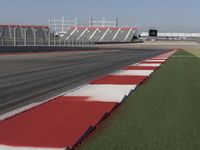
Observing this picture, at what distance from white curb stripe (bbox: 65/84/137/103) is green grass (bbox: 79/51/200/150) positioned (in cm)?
32

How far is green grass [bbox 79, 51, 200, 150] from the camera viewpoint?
5.92 meters

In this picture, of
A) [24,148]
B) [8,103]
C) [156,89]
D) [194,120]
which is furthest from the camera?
[156,89]

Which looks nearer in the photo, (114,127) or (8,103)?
(114,127)

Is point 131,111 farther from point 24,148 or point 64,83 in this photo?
point 64,83

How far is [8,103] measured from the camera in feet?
32.1

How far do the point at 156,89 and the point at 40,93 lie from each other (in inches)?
115

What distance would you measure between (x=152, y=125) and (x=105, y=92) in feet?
14.2

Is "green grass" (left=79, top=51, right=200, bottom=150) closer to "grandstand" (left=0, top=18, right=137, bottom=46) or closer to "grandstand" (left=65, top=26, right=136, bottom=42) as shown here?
"grandstand" (left=0, top=18, right=137, bottom=46)

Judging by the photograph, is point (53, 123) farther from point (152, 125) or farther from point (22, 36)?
point (22, 36)

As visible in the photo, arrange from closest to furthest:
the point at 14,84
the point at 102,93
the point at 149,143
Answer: the point at 149,143, the point at 102,93, the point at 14,84

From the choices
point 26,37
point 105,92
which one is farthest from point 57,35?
point 105,92

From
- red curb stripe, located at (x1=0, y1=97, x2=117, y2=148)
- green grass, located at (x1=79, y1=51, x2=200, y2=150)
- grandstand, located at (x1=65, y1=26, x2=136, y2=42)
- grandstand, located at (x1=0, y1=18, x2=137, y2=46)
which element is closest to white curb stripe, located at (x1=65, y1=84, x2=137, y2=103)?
green grass, located at (x1=79, y1=51, x2=200, y2=150)

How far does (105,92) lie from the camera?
37.6ft

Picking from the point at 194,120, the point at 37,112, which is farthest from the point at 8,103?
the point at 194,120
